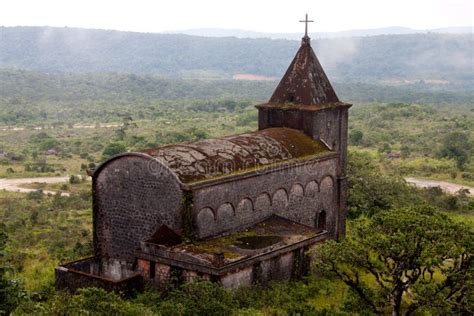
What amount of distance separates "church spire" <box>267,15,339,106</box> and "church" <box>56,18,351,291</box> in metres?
0.66

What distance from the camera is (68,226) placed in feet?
97.6

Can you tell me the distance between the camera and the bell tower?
75.9ft

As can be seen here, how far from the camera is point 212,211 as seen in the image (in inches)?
722

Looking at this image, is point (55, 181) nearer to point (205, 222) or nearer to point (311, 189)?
point (311, 189)

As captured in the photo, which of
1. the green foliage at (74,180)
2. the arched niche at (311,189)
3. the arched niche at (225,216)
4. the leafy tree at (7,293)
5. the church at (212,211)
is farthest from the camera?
the green foliage at (74,180)

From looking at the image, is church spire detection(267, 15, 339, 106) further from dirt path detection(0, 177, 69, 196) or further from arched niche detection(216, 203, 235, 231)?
dirt path detection(0, 177, 69, 196)

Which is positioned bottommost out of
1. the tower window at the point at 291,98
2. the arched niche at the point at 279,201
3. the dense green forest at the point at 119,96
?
the dense green forest at the point at 119,96

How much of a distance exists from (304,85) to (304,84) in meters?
0.05

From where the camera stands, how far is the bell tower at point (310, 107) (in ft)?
75.9

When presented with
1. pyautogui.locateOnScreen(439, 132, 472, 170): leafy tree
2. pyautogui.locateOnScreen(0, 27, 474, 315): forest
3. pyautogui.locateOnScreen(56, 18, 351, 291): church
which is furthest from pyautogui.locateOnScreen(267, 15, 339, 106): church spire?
pyautogui.locateOnScreen(439, 132, 472, 170): leafy tree

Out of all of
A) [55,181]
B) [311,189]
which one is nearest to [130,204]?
[311,189]

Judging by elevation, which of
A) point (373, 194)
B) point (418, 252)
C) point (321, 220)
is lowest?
point (373, 194)

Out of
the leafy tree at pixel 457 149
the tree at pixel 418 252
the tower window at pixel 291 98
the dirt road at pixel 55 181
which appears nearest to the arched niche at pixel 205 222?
the tree at pixel 418 252

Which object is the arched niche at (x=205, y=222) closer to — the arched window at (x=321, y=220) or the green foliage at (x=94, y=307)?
the green foliage at (x=94, y=307)
